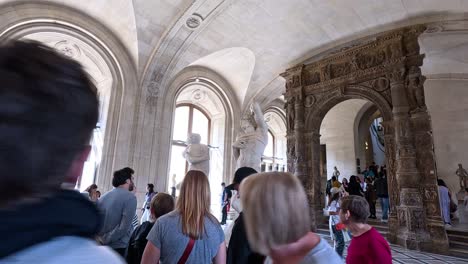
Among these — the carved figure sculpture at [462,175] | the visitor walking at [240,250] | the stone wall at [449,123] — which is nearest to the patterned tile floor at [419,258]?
the visitor walking at [240,250]

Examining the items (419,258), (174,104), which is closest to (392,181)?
(419,258)

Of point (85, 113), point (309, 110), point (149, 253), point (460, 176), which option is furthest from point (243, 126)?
point (460, 176)

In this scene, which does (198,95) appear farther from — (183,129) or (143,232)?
(143,232)

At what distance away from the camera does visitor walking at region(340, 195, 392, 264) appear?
1.97 metres

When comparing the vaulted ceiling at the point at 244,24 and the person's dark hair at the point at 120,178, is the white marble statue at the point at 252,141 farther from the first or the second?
the vaulted ceiling at the point at 244,24

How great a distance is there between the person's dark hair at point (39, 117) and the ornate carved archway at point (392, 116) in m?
8.09

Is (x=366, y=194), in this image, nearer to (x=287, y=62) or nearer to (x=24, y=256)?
(x=287, y=62)

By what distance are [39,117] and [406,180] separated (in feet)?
27.4

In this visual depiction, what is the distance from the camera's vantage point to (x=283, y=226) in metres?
1.05

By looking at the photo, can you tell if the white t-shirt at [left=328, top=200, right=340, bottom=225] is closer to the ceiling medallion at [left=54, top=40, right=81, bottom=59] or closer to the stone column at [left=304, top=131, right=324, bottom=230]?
the stone column at [left=304, top=131, right=324, bottom=230]

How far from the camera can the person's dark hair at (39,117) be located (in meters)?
0.42

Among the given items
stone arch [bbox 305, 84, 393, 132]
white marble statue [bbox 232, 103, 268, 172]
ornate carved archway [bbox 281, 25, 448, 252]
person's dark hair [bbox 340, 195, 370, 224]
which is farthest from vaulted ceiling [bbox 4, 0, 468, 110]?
person's dark hair [bbox 340, 195, 370, 224]

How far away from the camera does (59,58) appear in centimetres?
52

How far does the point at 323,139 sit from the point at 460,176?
6227 mm
